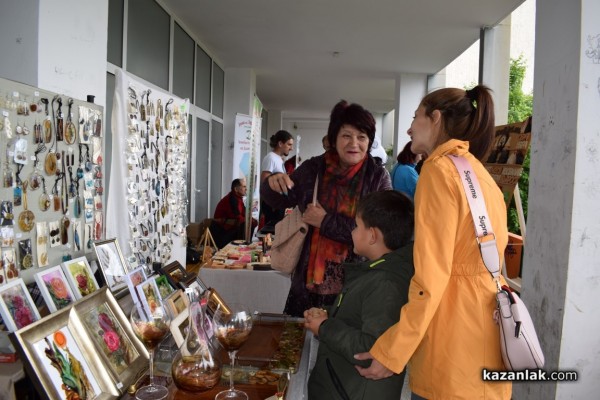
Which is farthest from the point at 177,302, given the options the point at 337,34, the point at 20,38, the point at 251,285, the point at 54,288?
the point at 337,34

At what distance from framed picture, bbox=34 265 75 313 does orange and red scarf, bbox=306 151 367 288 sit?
3.05 ft

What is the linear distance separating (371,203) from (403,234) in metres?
0.13

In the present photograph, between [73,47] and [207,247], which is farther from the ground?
[73,47]

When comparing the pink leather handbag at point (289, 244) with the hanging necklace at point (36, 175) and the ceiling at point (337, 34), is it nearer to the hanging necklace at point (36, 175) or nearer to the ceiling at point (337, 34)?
the hanging necklace at point (36, 175)

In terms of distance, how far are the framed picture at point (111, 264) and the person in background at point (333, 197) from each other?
2.19ft

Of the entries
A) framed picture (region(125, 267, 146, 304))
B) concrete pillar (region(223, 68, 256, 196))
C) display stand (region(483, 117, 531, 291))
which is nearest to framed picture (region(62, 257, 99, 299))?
framed picture (region(125, 267, 146, 304))

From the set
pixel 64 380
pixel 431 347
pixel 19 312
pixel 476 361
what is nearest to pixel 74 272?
pixel 19 312

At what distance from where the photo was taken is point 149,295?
130 cm

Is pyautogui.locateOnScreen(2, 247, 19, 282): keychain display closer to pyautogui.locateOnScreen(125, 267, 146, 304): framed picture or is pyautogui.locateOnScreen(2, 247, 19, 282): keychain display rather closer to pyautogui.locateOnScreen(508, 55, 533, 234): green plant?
pyautogui.locateOnScreen(125, 267, 146, 304): framed picture

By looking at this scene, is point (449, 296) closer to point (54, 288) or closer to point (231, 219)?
point (54, 288)

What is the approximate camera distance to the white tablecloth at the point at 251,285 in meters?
3.17

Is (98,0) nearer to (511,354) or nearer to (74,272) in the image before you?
(74,272)

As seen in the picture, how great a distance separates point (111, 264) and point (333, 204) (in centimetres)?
90

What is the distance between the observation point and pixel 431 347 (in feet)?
4.05
